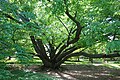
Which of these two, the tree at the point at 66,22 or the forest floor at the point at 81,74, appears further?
the forest floor at the point at 81,74

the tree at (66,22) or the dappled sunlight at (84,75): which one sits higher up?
the tree at (66,22)

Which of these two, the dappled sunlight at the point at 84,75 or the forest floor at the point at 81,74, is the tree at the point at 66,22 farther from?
the dappled sunlight at the point at 84,75

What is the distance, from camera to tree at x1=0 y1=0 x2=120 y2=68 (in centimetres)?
527

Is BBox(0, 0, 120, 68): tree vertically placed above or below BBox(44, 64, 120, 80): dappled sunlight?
above

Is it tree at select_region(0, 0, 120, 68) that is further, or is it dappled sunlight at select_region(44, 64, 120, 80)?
dappled sunlight at select_region(44, 64, 120, 80)

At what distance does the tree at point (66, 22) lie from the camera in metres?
5.27

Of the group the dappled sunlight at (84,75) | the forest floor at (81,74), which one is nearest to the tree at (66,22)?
the forest floor at (81,74)

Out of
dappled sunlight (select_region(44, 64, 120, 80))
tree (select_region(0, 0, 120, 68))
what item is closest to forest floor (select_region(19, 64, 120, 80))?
dappled sunlight (select_region(44, 64, 120, 80))

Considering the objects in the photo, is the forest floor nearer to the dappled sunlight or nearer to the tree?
the dappled sunlight

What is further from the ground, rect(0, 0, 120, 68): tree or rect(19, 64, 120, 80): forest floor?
rect(0, 0, 120, 68): tree

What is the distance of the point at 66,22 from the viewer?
11.9 metres

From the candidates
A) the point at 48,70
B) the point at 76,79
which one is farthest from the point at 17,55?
the point at 48,70

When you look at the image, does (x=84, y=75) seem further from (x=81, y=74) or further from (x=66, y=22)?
(x=66, y=22)

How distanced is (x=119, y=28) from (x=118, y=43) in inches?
31.0
